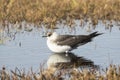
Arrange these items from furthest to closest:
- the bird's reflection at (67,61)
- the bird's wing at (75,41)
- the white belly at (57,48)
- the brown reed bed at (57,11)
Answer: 1. the brown reed bed at (57,11)
2. the bird's wing at (75,41)
3. the white belly at (57,48)
4. the bird's reflection at (67,61)

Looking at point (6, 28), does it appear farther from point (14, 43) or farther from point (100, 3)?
point (100, 3)

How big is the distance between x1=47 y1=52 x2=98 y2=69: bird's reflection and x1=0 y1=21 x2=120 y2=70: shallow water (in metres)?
0.13

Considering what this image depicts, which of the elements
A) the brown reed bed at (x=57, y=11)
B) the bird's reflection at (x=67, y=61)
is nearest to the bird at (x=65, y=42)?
the bird's reflection at (x=67, y=61)

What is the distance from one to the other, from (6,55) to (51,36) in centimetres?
147

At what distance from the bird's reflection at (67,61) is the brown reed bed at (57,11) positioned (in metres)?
3.69

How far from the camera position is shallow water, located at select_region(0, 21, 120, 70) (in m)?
10.4

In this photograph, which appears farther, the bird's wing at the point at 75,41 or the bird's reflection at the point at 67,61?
the bird's wing at the point at 75,41

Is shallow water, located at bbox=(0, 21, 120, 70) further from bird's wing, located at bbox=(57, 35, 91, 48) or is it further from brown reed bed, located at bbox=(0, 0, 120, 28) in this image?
brown reed bed, located at bbox=(0, 0, 120, 28)

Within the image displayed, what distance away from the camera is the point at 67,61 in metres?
10.8

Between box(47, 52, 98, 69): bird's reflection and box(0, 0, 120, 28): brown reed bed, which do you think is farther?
box(0, 0, 120, 28): brown reed bed

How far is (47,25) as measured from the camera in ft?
50.3

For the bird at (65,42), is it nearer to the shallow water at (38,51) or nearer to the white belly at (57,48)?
the white belly at (57,48)

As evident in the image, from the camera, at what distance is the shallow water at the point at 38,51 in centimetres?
1040

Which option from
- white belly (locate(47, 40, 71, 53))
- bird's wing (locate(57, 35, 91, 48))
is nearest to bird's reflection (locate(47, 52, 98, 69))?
white belly (locate(47, 40, 71, 53))
